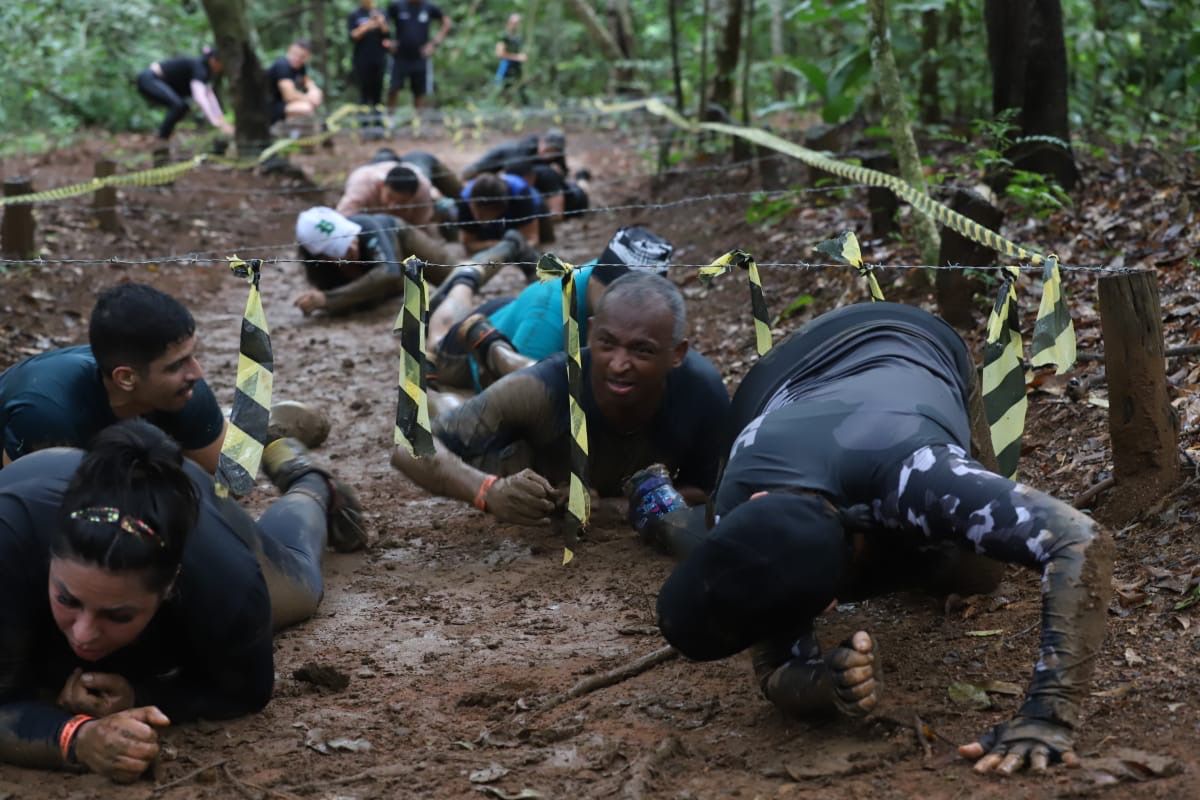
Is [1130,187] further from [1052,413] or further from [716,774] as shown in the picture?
[716,774]

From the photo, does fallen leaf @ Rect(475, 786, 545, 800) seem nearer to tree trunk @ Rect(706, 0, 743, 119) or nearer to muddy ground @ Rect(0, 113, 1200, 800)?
muddy ground @ Rect(0, 113, 1200, 800)

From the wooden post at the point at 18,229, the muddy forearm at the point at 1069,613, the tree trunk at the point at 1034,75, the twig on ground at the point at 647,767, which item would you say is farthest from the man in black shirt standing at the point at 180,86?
the muddy forearm at the point at 1069,613

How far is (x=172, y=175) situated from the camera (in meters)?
12.8

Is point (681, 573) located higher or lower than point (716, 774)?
higher

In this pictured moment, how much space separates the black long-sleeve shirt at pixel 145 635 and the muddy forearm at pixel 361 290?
6.15 metres

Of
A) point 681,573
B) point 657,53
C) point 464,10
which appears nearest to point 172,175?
point 681,573

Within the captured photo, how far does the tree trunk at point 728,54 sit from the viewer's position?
12648 mm

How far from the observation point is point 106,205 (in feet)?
36.9

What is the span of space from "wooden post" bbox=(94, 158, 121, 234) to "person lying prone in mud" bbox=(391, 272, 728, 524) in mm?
6673

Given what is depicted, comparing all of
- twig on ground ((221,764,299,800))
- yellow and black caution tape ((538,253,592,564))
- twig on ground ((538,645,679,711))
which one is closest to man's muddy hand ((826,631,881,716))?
twig on ground ((538,645,679,711))

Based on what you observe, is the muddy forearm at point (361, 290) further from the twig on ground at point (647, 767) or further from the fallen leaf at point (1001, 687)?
the fallen leaf at point (1001, 687)

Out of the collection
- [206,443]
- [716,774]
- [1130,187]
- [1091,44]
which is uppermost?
[1091,44]

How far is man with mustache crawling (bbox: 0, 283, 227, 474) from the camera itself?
14.9 feet

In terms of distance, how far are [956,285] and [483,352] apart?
2436 mm
